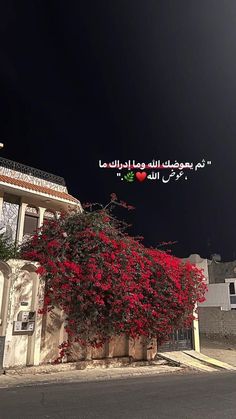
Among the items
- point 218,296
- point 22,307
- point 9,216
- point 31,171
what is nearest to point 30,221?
point 9,216

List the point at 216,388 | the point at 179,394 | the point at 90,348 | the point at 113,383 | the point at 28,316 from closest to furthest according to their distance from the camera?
the point at 179,394 → the point at 216,388 → the point at 113,383 → the point at 28,316 → the point at 90,348

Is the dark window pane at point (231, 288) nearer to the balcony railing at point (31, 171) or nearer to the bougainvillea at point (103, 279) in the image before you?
the balcony railing at point (31, 171)

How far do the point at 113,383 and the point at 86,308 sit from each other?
2.74 metres

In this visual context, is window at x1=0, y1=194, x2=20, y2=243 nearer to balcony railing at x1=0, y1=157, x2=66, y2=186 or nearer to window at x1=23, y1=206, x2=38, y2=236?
window at x1=23, y1=206, x2=38, y2=236

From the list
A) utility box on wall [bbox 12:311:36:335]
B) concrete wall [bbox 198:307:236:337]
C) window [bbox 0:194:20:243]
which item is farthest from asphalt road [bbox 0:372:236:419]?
concrete wall [bbox 198:307:236:337]

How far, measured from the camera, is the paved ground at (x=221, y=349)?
1800 cm

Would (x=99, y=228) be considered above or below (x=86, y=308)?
above

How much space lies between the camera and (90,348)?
13016 mm

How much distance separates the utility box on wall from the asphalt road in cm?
244

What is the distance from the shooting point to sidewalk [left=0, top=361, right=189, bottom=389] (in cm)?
947

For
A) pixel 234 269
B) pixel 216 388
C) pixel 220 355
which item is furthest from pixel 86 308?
pixel 234 269

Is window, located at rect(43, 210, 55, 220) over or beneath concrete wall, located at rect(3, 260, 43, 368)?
over

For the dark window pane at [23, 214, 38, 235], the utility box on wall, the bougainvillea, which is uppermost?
the dark window pane at [23, 214, 38, 235]

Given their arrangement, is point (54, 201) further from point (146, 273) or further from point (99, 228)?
point (146, 273)
